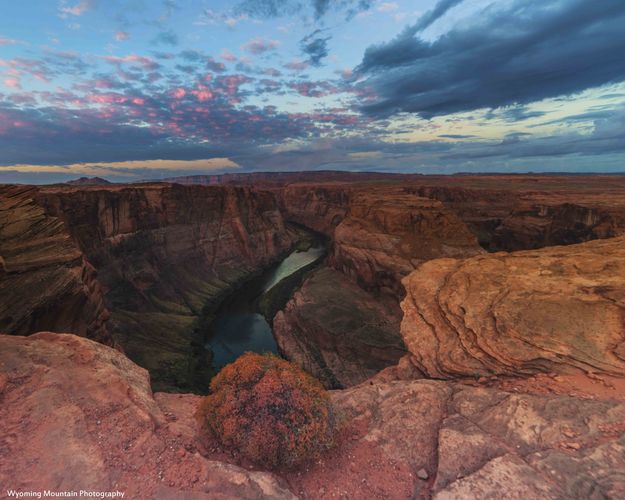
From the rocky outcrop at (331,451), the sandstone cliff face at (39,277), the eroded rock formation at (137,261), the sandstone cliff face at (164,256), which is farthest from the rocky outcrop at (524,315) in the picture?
the sandstone cliff face at (164,256)

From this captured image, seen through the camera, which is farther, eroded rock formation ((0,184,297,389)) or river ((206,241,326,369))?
river ((206,241,326,369))

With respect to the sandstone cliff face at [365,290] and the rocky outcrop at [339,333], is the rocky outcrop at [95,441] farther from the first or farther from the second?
the sandstone cliff face at [365,290]

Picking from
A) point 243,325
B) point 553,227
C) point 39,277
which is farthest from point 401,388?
point 553,227

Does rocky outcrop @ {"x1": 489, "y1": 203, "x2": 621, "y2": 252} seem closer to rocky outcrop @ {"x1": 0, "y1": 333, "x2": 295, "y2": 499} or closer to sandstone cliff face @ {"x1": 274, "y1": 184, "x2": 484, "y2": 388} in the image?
sandstone cliff face @ {"x1": 274, "y1": 184, "x2": 484, "y2": 388}

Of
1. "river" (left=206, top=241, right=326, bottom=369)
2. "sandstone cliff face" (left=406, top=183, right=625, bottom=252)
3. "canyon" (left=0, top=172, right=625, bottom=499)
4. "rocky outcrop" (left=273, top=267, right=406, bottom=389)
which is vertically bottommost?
"river" (left=206, top=241, right=326, bottom=369)

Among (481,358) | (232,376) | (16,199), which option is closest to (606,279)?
(481,358)

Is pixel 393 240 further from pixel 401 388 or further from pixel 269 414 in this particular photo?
pixel 269 414

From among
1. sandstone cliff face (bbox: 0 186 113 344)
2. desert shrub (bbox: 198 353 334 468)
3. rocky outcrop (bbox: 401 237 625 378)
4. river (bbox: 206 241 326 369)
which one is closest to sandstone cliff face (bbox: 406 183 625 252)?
rocky outcrop (bbox: 401 237 625 378)
